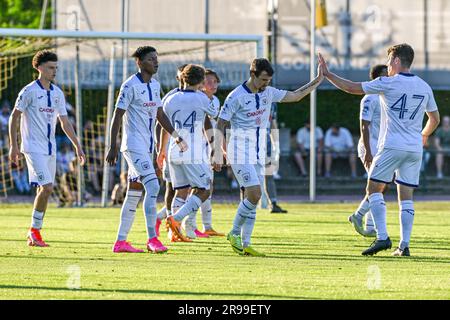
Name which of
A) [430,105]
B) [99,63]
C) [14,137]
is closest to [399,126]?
[430,105]

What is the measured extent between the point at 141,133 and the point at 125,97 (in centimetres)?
45

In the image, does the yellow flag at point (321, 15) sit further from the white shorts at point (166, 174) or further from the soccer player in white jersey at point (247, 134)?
the soccer player in white jersey at point (247, 134)

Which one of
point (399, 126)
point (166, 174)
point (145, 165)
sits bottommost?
point (166, 174)

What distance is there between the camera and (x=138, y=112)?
12.8m

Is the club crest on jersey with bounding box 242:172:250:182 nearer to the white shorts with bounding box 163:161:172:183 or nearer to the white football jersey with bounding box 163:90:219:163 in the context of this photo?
the white football jersey with bounding box 163:90:219:163

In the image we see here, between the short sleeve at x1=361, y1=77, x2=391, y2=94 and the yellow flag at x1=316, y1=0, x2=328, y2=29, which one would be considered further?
the yellow flag at x1=316, y1=0, x2=328, y2=29

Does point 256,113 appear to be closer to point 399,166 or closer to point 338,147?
point 399,166

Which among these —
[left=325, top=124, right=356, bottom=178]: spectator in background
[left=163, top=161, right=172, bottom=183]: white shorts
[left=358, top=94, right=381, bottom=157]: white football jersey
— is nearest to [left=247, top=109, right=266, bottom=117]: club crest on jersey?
[left=358, top=94, right=381, bottom=157]: white football jersey

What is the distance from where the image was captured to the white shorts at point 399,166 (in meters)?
12.5

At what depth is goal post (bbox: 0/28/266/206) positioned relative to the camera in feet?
73.4

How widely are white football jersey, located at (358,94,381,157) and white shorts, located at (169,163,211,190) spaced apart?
210 centimetres

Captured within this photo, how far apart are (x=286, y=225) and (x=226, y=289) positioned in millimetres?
8505

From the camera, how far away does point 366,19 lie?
117ft

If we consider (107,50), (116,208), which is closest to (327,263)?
(116,208)
